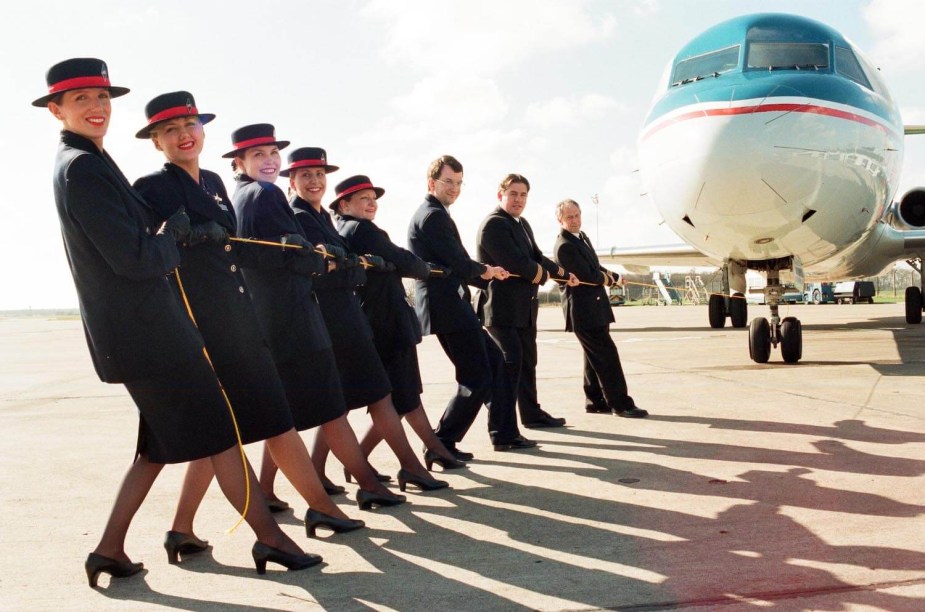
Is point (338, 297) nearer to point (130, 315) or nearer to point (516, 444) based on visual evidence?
point (130, 315)

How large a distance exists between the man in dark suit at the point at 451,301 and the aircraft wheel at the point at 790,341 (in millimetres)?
5807

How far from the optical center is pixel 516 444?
602 cm

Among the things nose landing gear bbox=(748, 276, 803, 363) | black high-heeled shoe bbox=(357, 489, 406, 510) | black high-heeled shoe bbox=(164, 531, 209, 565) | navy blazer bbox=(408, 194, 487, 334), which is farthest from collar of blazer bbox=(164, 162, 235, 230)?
nose landing gear bbox=(748, 276, 803, 363)

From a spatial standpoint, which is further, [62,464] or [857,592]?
[62,464]

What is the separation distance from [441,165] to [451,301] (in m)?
0.93

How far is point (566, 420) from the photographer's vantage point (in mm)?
7195

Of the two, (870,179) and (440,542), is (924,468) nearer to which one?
(440,542)

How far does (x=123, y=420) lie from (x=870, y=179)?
849 cm

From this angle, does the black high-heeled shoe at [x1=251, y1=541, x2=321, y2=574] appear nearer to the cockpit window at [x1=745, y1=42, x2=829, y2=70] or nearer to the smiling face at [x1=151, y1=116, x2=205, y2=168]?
the smiling face at [x1=151, y1=116, x2=205, y2=168]

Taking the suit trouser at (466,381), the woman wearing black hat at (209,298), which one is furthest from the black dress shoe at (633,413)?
the woman wearing black hat at (209,298)

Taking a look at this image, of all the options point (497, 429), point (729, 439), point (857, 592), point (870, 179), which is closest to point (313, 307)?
point (497, 429)

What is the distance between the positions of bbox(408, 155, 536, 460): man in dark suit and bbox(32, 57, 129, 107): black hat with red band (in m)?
2.71

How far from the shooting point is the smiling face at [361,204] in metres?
5.23

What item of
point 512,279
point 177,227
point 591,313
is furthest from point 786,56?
point 177,227
